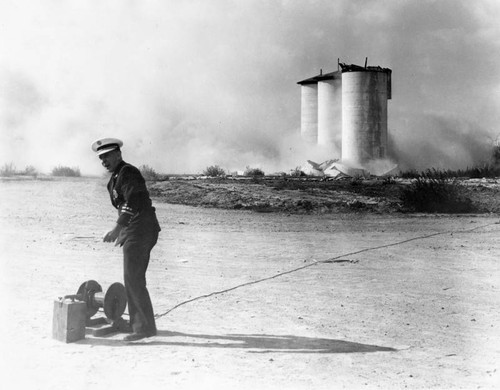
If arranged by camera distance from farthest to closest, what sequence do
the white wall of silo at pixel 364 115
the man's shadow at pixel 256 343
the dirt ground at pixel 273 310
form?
the white wall of silo at pixel 364 115 < the man's shadow at pixel 256 343 < the dirt ground at pixel 273 310

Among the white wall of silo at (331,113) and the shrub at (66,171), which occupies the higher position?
the white wall of silo at (331,113)

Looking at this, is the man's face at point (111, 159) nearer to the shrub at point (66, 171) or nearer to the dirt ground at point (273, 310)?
the dirt ground at point (273, 310)

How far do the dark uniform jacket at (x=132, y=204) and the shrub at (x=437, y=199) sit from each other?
19.0 metres

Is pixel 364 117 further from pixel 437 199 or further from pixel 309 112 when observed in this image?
pixel 437 199

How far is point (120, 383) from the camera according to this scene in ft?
17.2

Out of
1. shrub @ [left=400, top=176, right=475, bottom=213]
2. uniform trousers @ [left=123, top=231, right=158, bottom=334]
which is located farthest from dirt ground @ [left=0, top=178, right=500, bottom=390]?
shrub @ [left=400, top=176, right=475, bottom=213]

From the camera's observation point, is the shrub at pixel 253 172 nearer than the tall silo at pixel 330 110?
Yes

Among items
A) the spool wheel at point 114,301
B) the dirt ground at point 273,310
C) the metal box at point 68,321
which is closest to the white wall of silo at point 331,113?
the dirt ground at point 273,310

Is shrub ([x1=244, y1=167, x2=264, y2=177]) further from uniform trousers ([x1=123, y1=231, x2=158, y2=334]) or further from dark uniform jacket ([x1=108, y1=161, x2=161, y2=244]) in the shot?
uniform trousers ([x1=123, y1=231, x2=158, y2=334])

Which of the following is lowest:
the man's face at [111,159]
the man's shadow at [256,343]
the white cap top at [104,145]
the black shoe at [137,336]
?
the man's shadow at [256,343]

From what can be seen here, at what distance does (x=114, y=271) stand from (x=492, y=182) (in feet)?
78.7

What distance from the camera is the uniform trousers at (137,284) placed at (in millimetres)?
6574

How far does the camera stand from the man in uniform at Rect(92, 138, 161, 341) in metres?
6.56

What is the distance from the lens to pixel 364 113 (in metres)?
43.3
